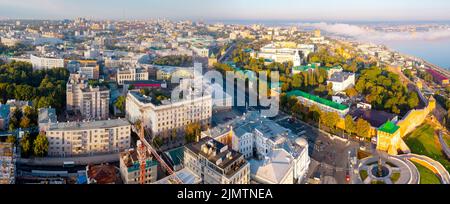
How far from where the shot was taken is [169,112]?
5.62 meters

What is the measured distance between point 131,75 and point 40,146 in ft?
15.8

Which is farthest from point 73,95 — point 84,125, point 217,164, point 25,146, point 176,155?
point 217,164

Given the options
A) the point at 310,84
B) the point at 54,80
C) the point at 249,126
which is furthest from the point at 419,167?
the point at 54,80

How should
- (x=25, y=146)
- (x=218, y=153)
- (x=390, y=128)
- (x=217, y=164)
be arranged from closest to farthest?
(x=217, y=164)
(x=218, y=153)
(x=25, y=146)
(x=390, y=128)

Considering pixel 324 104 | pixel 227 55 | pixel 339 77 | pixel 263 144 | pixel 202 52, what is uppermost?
pixel 202 52

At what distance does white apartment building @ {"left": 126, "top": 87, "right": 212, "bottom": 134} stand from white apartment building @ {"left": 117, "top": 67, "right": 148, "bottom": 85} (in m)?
3.05

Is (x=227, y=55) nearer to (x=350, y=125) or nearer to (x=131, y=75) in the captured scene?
(x=131, y=75)

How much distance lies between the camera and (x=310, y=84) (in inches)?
361

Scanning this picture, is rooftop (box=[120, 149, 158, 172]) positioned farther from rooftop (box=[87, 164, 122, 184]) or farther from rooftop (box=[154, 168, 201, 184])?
rooftop (box=[154, 168, 201, 184])

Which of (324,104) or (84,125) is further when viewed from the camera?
(324,104)

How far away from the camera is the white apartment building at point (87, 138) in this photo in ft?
15.9

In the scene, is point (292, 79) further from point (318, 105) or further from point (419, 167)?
point (419, 167)

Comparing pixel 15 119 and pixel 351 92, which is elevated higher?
pixel 351 92

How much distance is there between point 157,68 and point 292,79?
3721 millimetres
